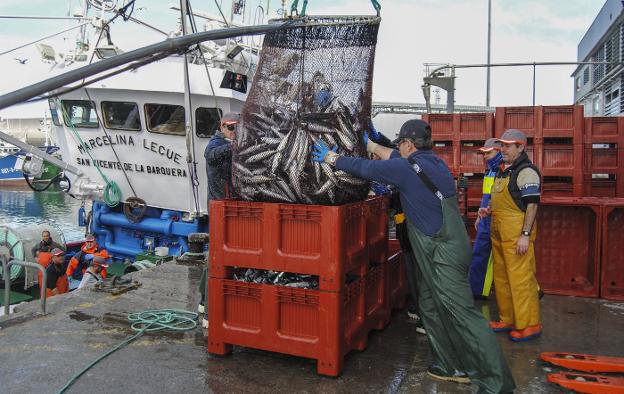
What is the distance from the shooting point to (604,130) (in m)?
6.96

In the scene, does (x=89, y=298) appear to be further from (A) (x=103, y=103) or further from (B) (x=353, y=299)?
(A) (x=103, y=103)

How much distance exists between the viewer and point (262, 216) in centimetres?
396

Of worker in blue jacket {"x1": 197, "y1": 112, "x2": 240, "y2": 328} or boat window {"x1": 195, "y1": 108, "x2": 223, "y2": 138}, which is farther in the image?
boat window {"x1": 195, "y1": 108, "x2": 223, "y2": 138}

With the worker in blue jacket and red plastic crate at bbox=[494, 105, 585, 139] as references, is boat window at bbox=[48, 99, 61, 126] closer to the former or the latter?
the worker in blue jacket

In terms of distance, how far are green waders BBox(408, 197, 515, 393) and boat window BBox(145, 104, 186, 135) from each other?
8590 millimetres

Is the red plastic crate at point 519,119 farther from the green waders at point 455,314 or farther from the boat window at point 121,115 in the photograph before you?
the boat window at point 121,115

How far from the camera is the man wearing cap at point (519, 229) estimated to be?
177 inches

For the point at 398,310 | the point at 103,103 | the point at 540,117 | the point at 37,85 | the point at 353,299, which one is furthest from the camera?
the point at 103,103

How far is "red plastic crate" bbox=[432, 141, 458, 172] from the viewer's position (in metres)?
7.12

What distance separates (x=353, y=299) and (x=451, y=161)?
363 centimetres

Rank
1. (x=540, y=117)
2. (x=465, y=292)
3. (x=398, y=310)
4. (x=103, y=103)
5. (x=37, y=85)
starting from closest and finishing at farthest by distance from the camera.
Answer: (x=37, y=85) → (x=465, y=292) → (x=398, y=310) → (x=540, y=117) → (x=103, y=103)

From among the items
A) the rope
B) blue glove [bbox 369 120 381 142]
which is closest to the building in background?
blue glove [bbox 369 120 381 142]

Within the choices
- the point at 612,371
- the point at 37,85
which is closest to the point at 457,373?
the point at 612,371

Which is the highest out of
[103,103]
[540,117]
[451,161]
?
[103,103]
